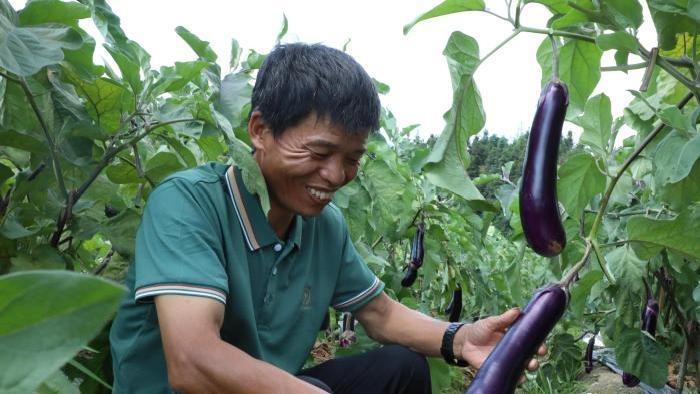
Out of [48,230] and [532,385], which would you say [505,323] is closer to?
[48,230]

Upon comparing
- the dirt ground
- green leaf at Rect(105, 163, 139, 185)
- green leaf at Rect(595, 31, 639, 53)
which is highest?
green leaf at Rect(595, 31, 639, 53)

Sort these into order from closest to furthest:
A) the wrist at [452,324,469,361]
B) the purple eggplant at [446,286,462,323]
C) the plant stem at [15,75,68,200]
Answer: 1. the plant stem at [15,75,68,200]
2. the wrist at [452,324,469,361]
3. the purple eggplant at [446,286,462,323]

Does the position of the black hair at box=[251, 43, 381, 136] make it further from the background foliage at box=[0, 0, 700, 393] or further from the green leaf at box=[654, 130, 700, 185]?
the green leaf at box=[654, 130, 700, 185]

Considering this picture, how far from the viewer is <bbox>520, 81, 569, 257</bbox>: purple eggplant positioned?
0.94 metres

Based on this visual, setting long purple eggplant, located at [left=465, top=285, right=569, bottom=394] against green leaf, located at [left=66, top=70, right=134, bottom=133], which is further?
green leaf, located at [left=66, top=70, right=134, bottom=133]

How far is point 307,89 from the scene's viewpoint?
1304 millimetres

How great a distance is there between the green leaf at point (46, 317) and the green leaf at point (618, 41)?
0.81 m

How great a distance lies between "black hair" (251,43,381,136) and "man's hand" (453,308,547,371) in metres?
0.42

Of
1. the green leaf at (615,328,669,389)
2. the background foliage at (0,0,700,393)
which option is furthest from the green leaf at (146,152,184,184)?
the green leaf at (615,328,669,389)

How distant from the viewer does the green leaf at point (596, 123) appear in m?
1.19

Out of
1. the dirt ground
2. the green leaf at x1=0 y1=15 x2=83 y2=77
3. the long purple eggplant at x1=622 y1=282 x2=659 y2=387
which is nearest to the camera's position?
the green leaf at x1=0 y1=15 x2=83 y2=77

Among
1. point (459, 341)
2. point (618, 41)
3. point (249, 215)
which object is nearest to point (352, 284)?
point (459, 341)

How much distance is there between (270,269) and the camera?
143 cm

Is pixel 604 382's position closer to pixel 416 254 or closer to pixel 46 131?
pixel 416 254
